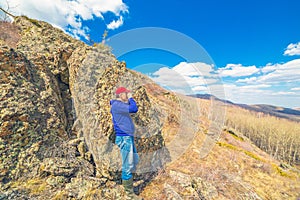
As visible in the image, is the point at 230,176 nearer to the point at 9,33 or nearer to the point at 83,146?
the point at 83,146

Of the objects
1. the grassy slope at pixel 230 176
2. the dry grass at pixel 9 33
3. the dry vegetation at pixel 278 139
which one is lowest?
the dry vegetation at pixel 278 139

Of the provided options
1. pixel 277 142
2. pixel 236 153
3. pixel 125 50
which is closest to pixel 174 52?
pixel 125 50

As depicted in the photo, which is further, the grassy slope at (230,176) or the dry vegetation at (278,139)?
the dry vegetation at (278,139)

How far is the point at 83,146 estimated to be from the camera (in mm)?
6297

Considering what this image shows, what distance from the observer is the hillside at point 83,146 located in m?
4.89

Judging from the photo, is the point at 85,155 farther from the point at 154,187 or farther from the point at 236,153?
the point at 236,153

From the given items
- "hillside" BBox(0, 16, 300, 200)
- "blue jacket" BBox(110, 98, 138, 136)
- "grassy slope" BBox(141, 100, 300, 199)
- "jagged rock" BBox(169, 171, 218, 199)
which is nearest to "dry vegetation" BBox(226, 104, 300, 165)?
"grassy slope" BBox(141, 100, 300, 199)

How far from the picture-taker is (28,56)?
720cm

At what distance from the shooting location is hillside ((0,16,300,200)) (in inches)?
193

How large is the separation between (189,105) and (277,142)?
54271mm

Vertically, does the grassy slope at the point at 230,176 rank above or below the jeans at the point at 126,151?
below

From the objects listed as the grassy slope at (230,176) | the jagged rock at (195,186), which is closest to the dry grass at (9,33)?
the grassy slope at (230,176)

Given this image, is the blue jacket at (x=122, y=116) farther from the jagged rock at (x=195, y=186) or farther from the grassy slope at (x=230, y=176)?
the jagged rock at (x=195, y=186)

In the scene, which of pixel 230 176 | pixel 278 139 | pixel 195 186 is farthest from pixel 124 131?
pixel 278 139
